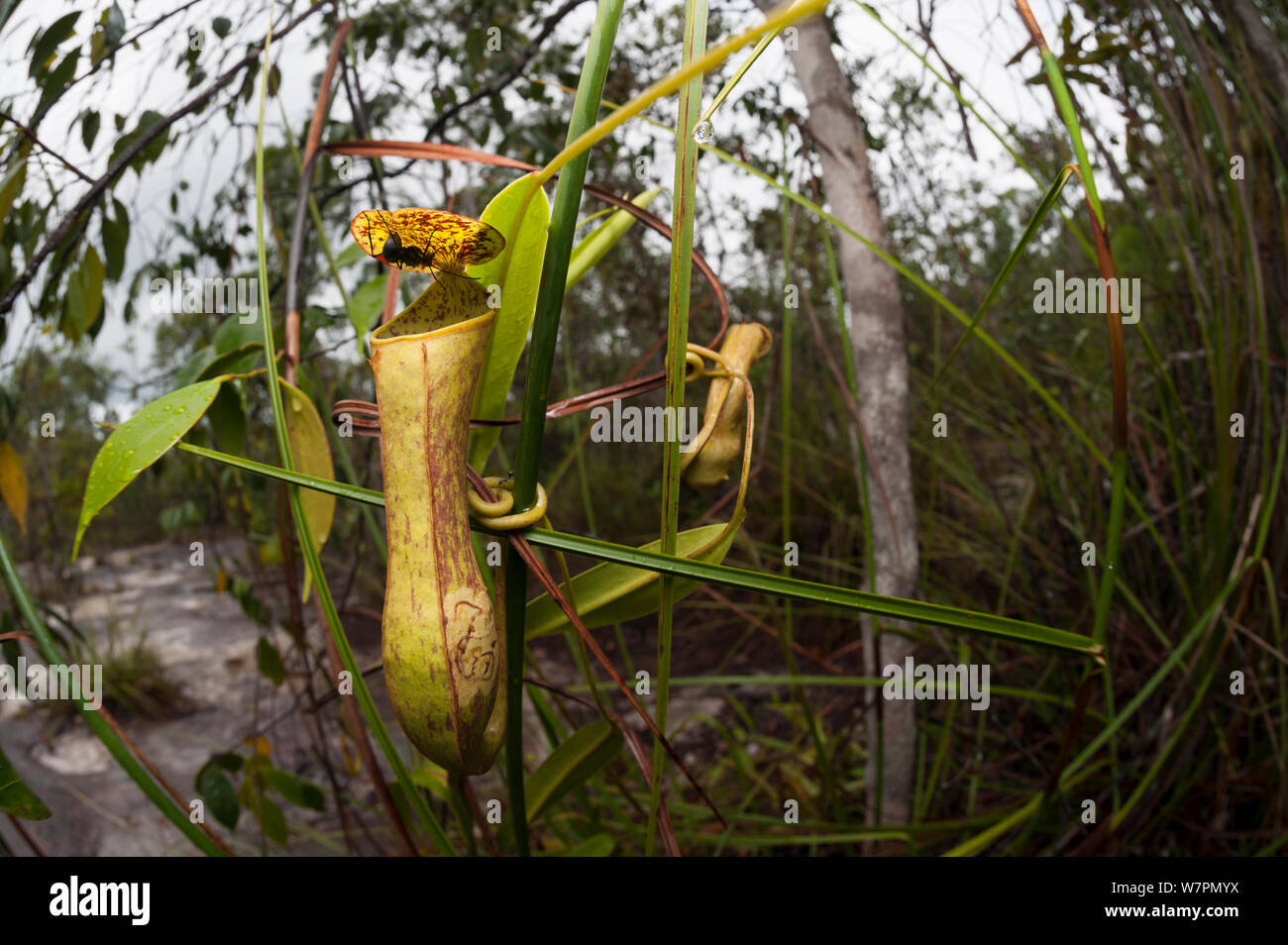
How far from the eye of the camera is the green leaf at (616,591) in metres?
0.40

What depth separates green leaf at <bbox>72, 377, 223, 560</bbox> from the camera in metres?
0.34

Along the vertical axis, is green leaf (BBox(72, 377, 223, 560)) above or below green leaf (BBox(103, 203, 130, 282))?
below

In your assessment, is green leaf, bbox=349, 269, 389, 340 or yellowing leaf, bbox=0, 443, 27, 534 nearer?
green leaf, bbox=349, 269, 389, 340

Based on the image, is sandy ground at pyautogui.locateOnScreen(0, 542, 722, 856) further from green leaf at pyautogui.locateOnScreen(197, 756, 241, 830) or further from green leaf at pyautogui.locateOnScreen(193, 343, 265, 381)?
green leaf at pyautogui.locateOnScreen(193, 343, 265, 381)

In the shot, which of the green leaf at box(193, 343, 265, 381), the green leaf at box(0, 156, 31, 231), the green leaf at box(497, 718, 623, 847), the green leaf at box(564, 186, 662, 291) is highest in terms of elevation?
the green leaf at box(0, 156, 31, 231)

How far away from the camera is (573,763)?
1.57 feet

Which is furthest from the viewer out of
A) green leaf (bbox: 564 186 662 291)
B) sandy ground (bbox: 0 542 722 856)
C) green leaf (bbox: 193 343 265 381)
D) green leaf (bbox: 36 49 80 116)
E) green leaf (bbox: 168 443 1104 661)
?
sandy ground (bbox: 0 542 722 856)

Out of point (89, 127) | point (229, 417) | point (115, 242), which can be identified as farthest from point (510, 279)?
point (89, 127)

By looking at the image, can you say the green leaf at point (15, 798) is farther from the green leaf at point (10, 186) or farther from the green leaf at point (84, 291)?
the green leaf at point (84, 291)

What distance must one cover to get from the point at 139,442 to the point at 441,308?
16cm

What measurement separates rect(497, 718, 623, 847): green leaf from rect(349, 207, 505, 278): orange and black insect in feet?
0.96

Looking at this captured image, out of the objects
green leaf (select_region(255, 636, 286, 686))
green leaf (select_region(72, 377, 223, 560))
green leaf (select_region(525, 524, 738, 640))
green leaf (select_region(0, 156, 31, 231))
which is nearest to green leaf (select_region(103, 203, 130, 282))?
green leaf (select_region(0, 156, 31, 231))

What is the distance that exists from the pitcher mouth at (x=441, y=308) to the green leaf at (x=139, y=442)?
0.09 m
